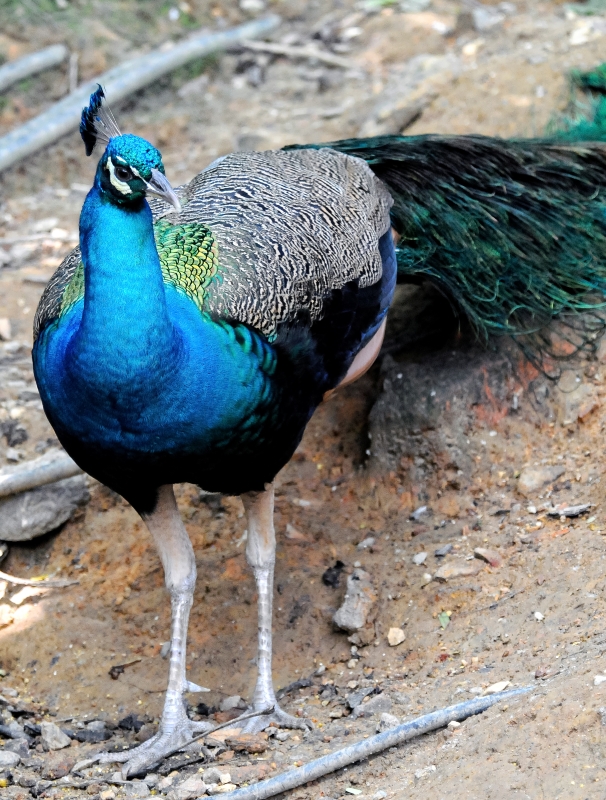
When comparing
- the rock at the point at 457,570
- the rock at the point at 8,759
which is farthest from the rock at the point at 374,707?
the rock at the point at 8,759

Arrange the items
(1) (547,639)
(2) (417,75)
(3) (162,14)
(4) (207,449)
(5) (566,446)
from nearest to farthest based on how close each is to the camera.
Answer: (4) (207,449) < (1) (547,639) < (5) (566,446) < (2) (417,75) < (3) (162,14)

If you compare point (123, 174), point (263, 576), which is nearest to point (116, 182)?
point (123, 174)

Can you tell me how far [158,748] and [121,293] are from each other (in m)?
1.42

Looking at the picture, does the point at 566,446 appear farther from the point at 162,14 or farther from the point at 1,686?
the point at 162,14

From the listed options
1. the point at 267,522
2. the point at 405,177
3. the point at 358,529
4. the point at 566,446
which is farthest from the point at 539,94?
the point at 267,522

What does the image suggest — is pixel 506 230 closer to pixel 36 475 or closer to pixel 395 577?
pixel 395 577

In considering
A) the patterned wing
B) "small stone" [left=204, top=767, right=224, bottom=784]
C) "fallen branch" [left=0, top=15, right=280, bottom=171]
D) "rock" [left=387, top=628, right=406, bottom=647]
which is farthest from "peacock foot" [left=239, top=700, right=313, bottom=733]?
"fallen branch" [left=0, top=15, right=280, bottom=171]

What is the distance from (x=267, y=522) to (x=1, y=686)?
1123 mm

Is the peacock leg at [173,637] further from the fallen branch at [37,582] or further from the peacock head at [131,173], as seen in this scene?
the peacock head at [131,173]

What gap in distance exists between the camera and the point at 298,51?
24.8 ft

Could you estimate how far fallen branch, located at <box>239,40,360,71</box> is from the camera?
7.45 m

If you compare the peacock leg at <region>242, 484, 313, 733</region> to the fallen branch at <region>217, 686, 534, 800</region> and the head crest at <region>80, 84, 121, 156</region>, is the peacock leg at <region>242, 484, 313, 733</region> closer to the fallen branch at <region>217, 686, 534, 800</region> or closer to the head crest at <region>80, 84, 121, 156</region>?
the fallen branch at <region>217, 686, 534, 800</region>

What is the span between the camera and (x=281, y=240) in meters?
3.31

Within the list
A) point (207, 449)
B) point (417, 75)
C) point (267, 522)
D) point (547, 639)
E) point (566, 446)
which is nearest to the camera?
point (207, 449)
